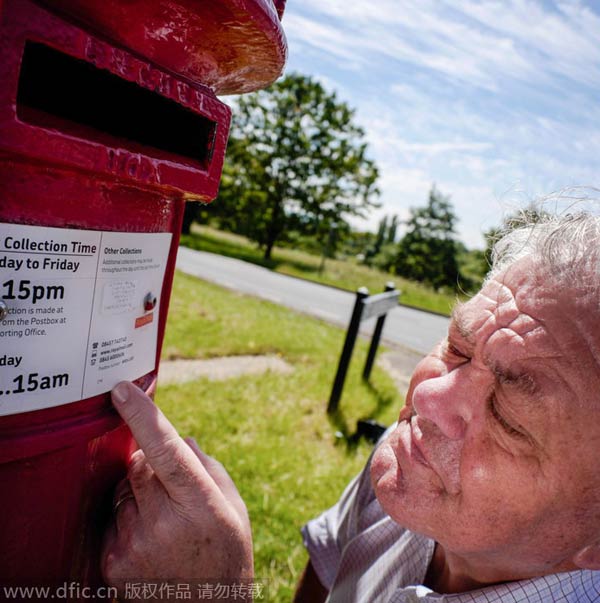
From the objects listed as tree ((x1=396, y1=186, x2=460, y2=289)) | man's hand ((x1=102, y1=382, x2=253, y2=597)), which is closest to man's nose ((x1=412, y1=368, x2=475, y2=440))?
man's hand ((x1=102, y1=382, x2=253, y2=597))

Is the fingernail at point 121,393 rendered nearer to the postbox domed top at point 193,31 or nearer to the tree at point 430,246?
the postbox domed top at point 193,31

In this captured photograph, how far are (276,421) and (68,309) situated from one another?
11.5 ft

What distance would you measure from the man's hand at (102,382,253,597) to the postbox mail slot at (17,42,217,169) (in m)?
0.43

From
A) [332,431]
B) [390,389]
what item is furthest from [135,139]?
[390,389]

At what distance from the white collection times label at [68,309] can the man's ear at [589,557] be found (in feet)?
3.49

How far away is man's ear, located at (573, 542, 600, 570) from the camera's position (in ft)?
3.59

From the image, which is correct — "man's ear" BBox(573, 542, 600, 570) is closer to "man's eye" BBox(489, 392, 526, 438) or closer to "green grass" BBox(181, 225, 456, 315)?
"man's eye" BBox(489, 392, 526, 438)

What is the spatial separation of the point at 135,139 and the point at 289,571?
245cm

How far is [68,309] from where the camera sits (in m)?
0.74

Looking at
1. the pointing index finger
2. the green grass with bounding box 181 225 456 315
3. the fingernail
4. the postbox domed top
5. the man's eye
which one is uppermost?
the postbox domed top

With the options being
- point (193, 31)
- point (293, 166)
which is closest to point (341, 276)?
point (293, 166)

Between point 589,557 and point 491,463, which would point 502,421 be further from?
point 589,557

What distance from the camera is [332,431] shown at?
4.21m

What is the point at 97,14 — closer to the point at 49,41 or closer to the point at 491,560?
the point at 49,41
